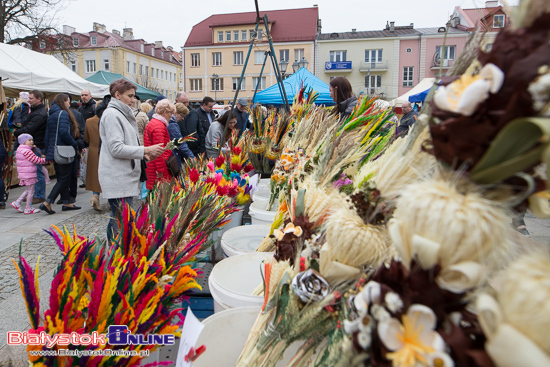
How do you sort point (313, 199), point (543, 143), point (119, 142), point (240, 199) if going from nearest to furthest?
point (543, 143) < point (313, 199) < point (240, 199) < point (119, 142)

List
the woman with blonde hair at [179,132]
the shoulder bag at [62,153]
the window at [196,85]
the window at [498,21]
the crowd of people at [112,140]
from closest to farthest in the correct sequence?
the window at [498,21] < the crowd of people at [112,140] < the woman with blonde hair at [179,132] < the shoulder bag at [62,153] < the window at [196,85]

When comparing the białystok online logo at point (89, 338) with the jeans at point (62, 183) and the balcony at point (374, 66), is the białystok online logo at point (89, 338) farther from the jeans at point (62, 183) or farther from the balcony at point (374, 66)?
the balcony at point (374, 66)

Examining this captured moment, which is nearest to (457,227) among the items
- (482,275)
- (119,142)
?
(482,275)

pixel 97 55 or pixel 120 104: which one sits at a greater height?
pixel 97 55

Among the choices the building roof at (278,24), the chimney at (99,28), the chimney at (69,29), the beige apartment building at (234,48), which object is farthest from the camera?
the chimney at (99,28)

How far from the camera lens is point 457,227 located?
0.52 m

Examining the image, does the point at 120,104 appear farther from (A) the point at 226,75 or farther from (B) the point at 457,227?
(A) the point at 226,75

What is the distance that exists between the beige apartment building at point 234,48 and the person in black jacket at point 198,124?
30.1 meters

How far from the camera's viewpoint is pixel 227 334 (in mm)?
1193

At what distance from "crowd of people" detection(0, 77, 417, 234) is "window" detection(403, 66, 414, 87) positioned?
102 ft

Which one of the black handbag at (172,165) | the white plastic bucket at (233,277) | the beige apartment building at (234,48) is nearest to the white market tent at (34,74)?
the black handbag at (172,165)

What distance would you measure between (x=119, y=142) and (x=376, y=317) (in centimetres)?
285

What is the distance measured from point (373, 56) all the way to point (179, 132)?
109 feet

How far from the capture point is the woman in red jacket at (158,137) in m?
3.93
